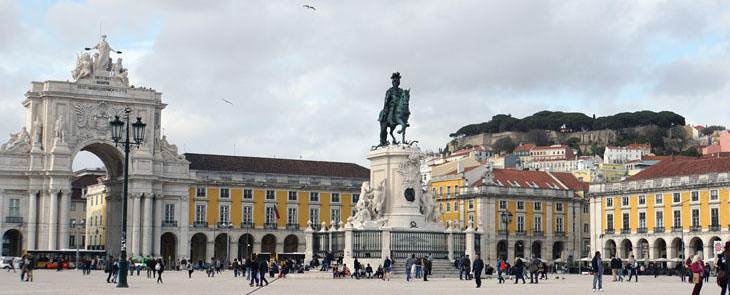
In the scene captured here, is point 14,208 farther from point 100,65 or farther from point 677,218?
point 677,218

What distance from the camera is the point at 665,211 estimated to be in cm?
8856

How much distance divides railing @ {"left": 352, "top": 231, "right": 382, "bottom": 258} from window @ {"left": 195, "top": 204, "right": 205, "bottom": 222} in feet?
168

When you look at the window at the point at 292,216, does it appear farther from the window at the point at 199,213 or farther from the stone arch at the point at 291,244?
the window at the point at 199,213

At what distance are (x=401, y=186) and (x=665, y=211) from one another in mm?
46754

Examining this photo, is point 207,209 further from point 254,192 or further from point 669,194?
point 669,194

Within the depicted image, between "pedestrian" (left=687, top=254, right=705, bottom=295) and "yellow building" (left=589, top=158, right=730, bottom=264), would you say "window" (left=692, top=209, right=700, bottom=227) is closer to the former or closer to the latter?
"yellow building" (left=589, top=158, right=730, bottom=264)

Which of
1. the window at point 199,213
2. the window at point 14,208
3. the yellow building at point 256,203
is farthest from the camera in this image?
the yellow building at point 256,203

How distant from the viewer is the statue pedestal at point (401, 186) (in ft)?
153

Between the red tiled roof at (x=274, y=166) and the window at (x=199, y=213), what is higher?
the red tiled roof at (x=274, y=166)

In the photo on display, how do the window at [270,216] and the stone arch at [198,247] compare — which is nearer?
the stone arch at [198,247]

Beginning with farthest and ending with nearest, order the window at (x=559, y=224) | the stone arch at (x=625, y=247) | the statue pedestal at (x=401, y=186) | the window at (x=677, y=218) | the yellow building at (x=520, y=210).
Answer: the window at (x=559, y=224), the yellow building at (x=520, y=210), the stone arch at (x=625, y=247), the window at (x=677, y=218), the statue pedestal at (x=401, y=186)

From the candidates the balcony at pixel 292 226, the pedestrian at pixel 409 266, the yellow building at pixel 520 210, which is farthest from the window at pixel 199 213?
the pedestrian at pixel 409 266

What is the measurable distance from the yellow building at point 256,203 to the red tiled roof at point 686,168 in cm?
2537

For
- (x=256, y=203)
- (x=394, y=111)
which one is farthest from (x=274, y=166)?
(x=394, y=111)
